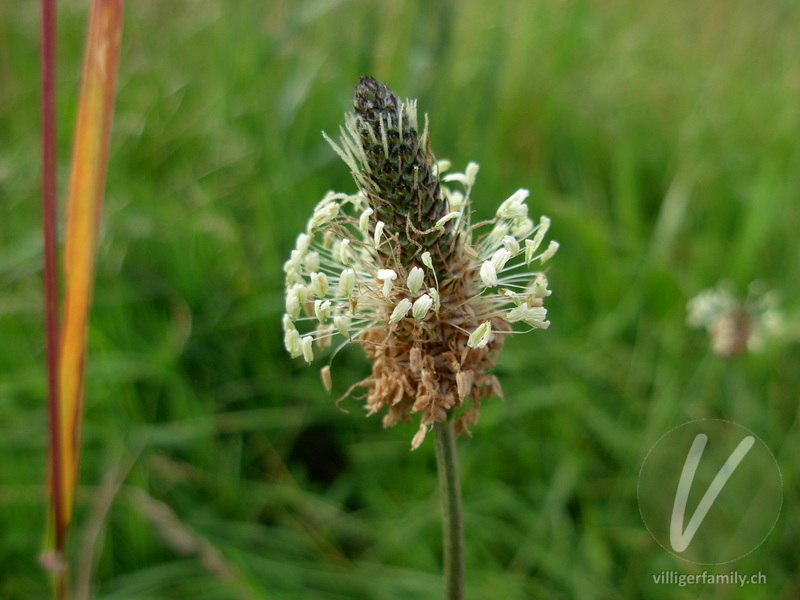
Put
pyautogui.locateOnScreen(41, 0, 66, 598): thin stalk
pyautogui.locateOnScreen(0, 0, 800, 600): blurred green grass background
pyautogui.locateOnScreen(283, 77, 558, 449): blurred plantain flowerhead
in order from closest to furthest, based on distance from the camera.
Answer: pyautogui.locateOnScreen(283, 77, 558, 449): blurred plantain flowerhead, pyautogui.locateOnScreen(41, 0, 66, 598): thin stalk, pyautogui.locateOnScreen(0, 0, 800, 600): blurred green grass background

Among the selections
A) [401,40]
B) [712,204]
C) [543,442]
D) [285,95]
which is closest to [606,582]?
[543,442]

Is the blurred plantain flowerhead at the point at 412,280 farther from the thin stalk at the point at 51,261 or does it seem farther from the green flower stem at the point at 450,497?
the thin stalk at the point at 51,261

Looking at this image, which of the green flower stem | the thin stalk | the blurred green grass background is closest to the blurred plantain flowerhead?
the green flower stem

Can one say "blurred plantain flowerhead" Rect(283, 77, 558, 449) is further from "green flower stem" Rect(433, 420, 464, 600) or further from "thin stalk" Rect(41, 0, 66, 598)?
"thin stalk" Rect(41, 0, 66, 598)

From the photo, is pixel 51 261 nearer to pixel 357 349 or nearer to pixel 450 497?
pixel 450 497

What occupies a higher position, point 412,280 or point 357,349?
point 357,349

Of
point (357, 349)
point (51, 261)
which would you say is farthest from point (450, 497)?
point (357, 349)
